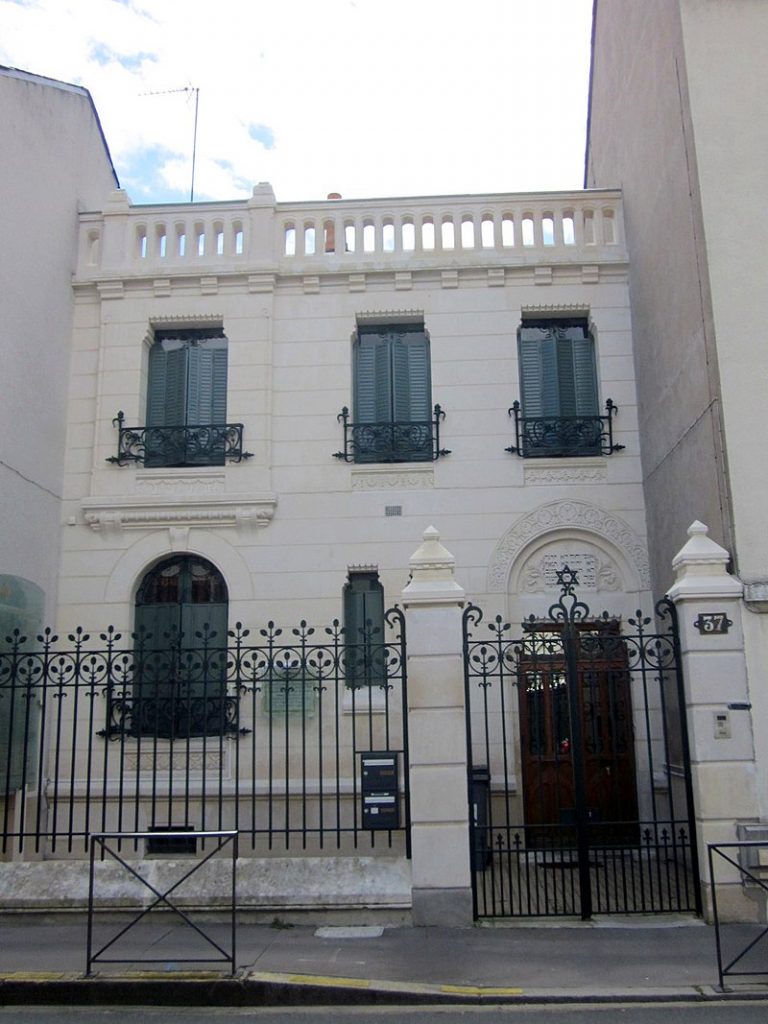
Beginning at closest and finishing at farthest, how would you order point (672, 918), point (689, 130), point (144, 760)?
point (672, 918) < point (689, 130) < point (144, 760)

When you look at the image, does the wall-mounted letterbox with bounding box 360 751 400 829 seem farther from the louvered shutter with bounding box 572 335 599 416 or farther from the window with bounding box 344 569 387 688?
the louvered shutter with bounding box 572 335 599 416

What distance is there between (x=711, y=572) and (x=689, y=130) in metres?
5.36

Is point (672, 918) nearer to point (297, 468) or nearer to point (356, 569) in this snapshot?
point (356, 569)

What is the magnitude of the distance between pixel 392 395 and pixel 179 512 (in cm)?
353

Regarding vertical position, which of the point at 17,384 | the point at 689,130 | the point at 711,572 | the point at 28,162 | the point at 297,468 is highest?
the point at 28,162

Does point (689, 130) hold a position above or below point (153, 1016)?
above

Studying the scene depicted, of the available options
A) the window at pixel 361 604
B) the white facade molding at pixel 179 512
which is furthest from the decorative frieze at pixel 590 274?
the white facade molding at pixel 179 512

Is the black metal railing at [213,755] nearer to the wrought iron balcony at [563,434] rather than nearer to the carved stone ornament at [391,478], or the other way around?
the carved stone ornament at [391,478]

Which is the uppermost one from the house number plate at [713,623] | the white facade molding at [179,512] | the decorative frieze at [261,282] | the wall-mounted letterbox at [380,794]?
the decorative frieze at [261,282]

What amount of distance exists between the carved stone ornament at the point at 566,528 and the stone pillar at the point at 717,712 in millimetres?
3953

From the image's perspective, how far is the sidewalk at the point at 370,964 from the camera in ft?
21.4

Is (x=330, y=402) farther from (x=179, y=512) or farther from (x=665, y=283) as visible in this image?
(x=665, y=283)

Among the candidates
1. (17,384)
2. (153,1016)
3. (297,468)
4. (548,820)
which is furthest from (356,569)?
(153,1016)

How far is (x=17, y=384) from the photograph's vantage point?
39.8 feet
